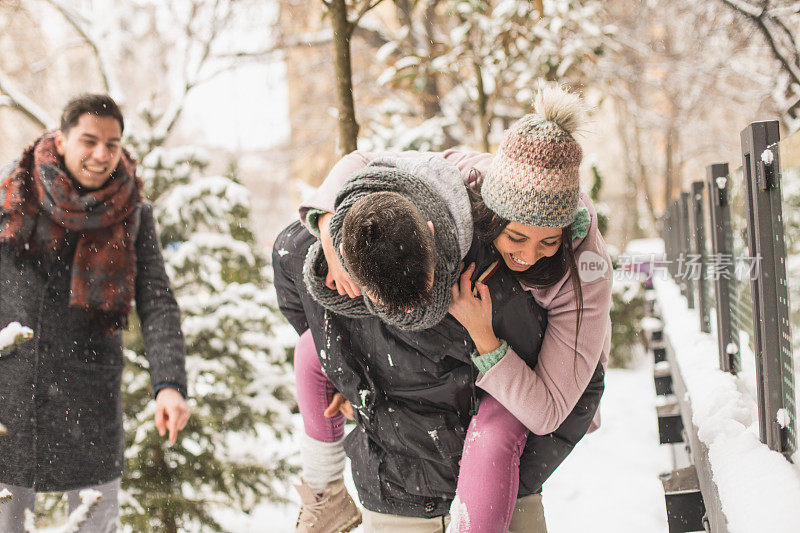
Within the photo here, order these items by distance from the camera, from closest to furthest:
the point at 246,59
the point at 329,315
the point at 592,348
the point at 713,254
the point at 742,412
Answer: the point at 592,348 → the point at 329,315 → the point at 742,412 → the point at 713,254 → the point at 246,59

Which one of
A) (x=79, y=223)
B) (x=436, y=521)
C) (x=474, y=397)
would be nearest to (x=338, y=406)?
(x=436, y=521)

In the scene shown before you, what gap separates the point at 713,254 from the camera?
11.7 ft

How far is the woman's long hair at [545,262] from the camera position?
72.8 inches

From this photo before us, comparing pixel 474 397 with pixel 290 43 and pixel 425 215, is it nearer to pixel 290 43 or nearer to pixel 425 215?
pixel 425 215

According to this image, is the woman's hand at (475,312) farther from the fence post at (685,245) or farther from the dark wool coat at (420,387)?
the fence post at (685,245)

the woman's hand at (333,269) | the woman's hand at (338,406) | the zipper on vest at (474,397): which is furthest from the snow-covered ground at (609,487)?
the woman's hand at (333,269)

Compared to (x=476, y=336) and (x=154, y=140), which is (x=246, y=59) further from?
(x=476, y=336)

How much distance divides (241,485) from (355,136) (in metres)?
2.29

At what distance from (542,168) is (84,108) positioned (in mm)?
1770

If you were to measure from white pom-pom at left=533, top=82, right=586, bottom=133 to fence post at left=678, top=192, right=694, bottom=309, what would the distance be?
12.0ft

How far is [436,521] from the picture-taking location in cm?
220

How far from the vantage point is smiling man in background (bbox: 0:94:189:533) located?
2436 millimetres

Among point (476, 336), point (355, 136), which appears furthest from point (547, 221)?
point (355, 136)

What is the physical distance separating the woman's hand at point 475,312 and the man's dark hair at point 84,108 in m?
1.59
